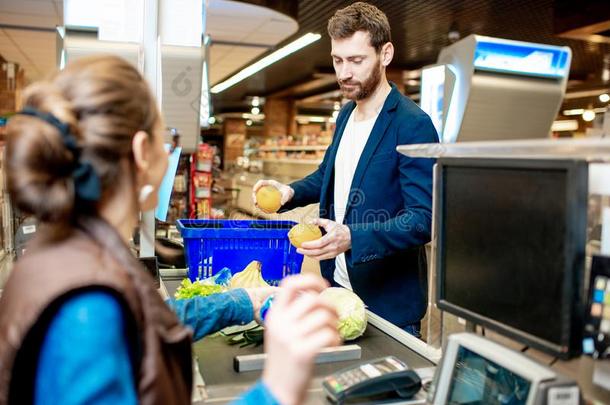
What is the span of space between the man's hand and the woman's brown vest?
896 millimetres

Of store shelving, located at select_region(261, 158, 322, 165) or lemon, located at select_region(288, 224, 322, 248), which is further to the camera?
store shelving, located at select_region(261, 158, 322, 165)

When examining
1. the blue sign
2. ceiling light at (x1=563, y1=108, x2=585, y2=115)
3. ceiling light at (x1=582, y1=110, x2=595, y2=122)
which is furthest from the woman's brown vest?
ceiling light at (x1=563, y1=108, x2=585, y2=115)

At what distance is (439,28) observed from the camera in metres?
8.49

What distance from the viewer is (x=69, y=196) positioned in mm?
812

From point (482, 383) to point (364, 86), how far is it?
53.0 inches

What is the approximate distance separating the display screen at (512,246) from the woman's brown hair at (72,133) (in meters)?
Result: 0.66

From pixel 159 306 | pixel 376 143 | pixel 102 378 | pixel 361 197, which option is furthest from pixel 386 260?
pixel 102 378

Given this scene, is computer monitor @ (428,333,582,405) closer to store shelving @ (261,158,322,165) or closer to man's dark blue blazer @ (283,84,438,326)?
man's dark blue blazer @ (283,84,438,326)

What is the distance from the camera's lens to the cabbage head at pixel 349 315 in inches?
61.4

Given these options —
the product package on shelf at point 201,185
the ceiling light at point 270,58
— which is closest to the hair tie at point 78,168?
the product package on shelf at point 201,185

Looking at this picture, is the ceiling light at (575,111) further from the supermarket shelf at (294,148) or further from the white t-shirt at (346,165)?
the white t-shirt at (346,165)

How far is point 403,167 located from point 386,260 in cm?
35

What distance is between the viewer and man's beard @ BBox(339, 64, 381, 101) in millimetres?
2195

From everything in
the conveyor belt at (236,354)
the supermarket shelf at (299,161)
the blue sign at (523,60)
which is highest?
the blue sign at (523,60)
